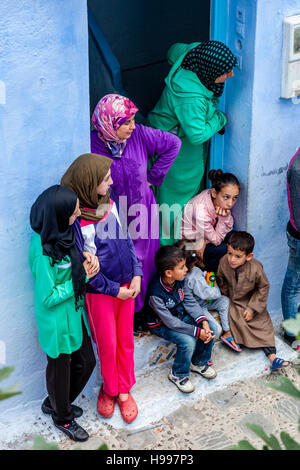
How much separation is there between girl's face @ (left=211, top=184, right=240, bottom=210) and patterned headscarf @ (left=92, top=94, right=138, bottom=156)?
976mm

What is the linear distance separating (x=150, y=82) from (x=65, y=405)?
3.59m

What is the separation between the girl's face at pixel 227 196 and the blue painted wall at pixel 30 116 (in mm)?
1206

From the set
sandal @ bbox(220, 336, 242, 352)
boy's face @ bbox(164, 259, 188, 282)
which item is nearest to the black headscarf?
boy's face @ bbox(164, 259, 188, 282)

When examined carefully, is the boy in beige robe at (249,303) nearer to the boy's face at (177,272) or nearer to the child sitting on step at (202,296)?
the child sitting on step at (202,296)

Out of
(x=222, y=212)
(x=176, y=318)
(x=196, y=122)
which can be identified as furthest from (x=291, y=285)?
(x=196, y=122)

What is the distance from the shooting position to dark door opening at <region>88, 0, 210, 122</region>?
595cm

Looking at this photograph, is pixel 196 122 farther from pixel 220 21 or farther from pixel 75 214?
pixel 75 214

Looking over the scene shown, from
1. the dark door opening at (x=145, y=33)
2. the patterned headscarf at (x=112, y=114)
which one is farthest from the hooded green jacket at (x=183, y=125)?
the dark door opening at (x=145, y=33)

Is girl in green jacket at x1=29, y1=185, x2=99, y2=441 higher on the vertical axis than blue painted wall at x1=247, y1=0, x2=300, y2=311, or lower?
lower

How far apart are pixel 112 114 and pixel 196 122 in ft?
2.46

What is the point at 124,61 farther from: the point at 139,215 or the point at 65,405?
the point at 65,405

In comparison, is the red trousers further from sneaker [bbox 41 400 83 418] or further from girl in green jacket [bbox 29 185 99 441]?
sneaker [bbox 41 400 83 418]

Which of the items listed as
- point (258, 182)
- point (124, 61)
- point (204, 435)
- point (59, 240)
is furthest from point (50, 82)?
point (124, 61)

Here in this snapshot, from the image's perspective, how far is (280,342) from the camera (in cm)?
477
